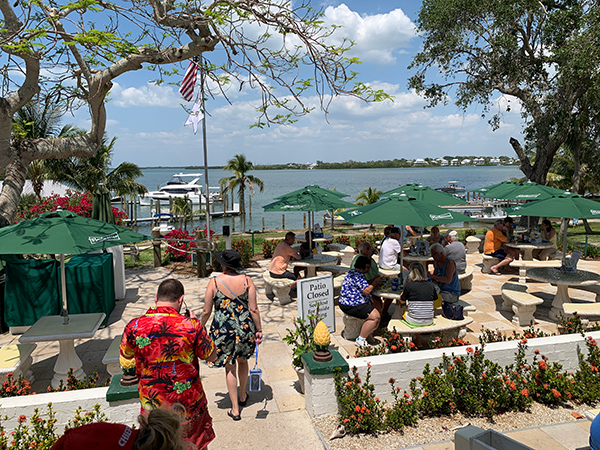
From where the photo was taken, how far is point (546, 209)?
24.7 feet

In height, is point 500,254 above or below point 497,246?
below

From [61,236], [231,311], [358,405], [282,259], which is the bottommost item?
[358,405]

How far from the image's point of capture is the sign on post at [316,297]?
570 centimetres

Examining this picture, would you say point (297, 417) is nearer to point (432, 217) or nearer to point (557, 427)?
point (557, 427)

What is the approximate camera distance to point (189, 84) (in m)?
12.5

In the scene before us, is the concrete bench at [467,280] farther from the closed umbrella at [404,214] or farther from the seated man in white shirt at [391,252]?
the closed umbrella at [404,214]

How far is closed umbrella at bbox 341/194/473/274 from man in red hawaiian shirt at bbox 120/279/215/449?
4.33m

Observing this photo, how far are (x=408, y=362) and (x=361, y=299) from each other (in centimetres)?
158

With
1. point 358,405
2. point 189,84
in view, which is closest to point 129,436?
point 358,405

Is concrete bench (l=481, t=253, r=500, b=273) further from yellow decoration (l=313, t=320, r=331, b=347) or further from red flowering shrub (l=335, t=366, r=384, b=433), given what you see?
yellow decoration (l=313, t=320, r=331, b=347)

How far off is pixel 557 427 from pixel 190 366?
3940mm

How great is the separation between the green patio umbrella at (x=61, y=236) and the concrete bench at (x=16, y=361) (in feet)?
2.07

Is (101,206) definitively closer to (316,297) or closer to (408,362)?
(316,297)

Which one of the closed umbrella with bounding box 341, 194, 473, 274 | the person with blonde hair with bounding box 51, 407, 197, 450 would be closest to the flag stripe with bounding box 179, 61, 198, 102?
the closed umbrella with bounding box 341, 194, 473, 274
